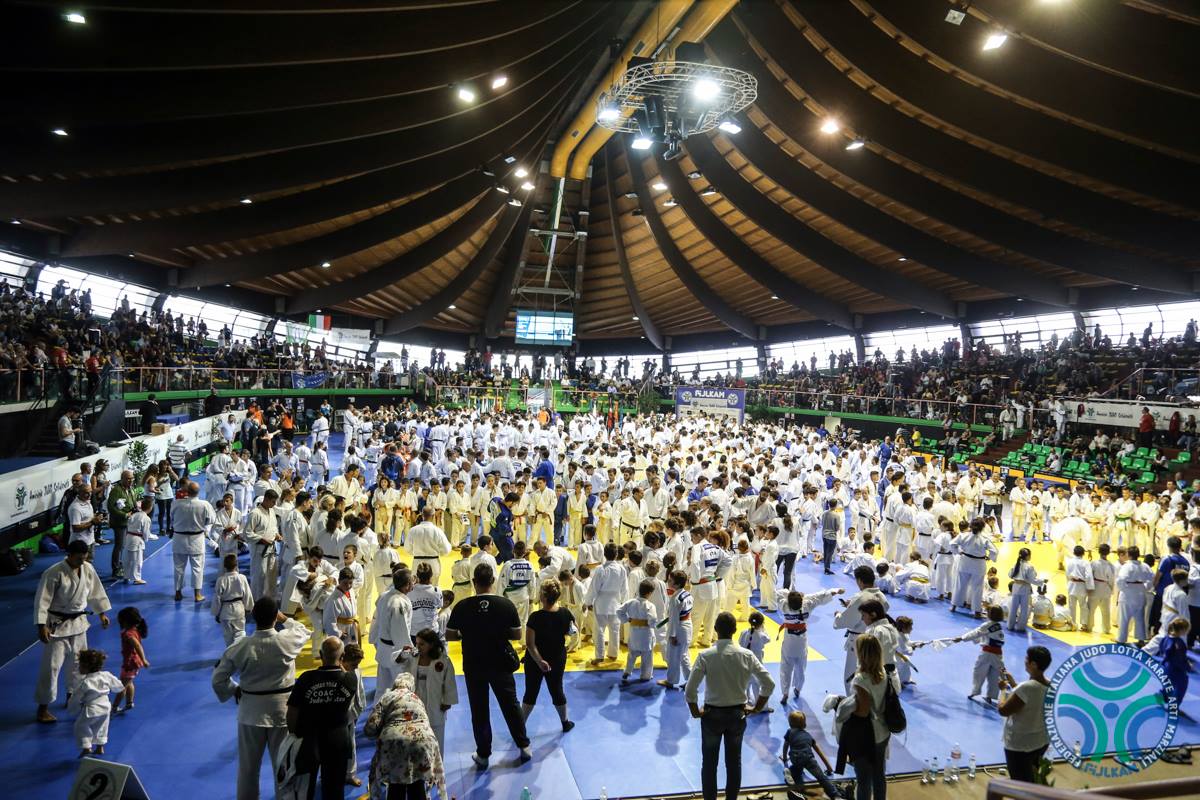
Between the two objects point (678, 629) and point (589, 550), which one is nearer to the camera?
point (678, 629)

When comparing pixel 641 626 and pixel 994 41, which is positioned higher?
pixel 994 41

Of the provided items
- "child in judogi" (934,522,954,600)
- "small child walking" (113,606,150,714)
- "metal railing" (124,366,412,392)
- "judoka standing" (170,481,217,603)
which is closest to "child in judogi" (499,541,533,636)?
"small child walking" (113,606,150,714)

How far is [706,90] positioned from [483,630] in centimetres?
1321

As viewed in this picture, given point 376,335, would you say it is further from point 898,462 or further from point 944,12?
point 944,12

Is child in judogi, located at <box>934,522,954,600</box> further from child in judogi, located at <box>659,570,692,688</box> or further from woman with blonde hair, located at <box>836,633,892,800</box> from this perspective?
woman with blonde hair, located at <box>836,633,892,800</box>

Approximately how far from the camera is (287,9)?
1011 centimetres

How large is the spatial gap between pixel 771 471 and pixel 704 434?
23.6 feet

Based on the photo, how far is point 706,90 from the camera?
14938 millimetres

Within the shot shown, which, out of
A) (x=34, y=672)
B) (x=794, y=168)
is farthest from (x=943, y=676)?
(x=794, y=168)

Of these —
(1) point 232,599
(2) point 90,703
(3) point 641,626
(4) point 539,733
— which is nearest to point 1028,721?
(3) point 641,626

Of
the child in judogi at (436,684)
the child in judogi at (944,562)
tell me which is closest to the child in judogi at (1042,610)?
the child in judogi at (944,562)

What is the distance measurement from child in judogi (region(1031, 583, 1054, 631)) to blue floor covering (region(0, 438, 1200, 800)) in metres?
1.24

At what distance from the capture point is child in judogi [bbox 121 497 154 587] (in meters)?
10.6

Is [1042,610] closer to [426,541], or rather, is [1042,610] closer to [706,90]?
[426,541]
